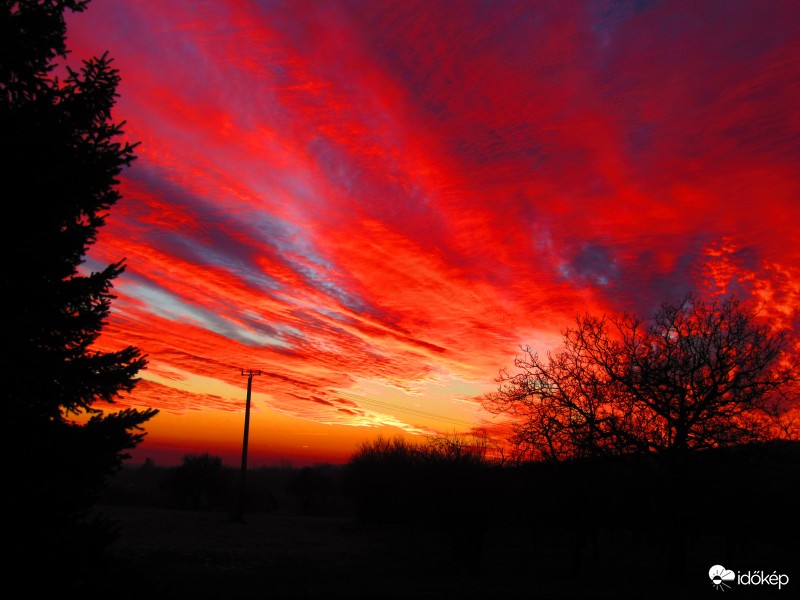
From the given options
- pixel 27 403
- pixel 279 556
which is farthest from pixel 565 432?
pixel 279 556

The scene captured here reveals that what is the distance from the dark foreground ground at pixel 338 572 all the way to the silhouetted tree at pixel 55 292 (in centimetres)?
150

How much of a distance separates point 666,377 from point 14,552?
19.0m

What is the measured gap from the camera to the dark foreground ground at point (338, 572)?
59.0 feet

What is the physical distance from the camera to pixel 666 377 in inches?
698

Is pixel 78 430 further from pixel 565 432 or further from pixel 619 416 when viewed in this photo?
pixel 619 416

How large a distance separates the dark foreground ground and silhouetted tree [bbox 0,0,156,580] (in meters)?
1.50

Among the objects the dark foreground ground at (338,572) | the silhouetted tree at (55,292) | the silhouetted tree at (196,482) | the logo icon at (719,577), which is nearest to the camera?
the silhouetted tree at (55,292)

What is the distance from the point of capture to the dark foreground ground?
1797cm

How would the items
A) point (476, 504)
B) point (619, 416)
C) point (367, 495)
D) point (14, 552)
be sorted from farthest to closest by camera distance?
1. point (367, 495)
2. point (476, 504)
3. point (619, 416)
4. point (14, 552)

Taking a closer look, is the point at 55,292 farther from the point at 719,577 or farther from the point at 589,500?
the point at 589,500

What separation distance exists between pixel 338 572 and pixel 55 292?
23.2 meters

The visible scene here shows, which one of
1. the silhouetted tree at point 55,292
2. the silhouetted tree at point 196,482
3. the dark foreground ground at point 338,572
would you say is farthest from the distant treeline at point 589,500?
the silhouetted tree at point 196,482

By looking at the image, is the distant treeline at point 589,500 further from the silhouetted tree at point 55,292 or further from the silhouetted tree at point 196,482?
the silhouetted tree at point 196,482

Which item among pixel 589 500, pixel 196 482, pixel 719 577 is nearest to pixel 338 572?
pixel 589 500
